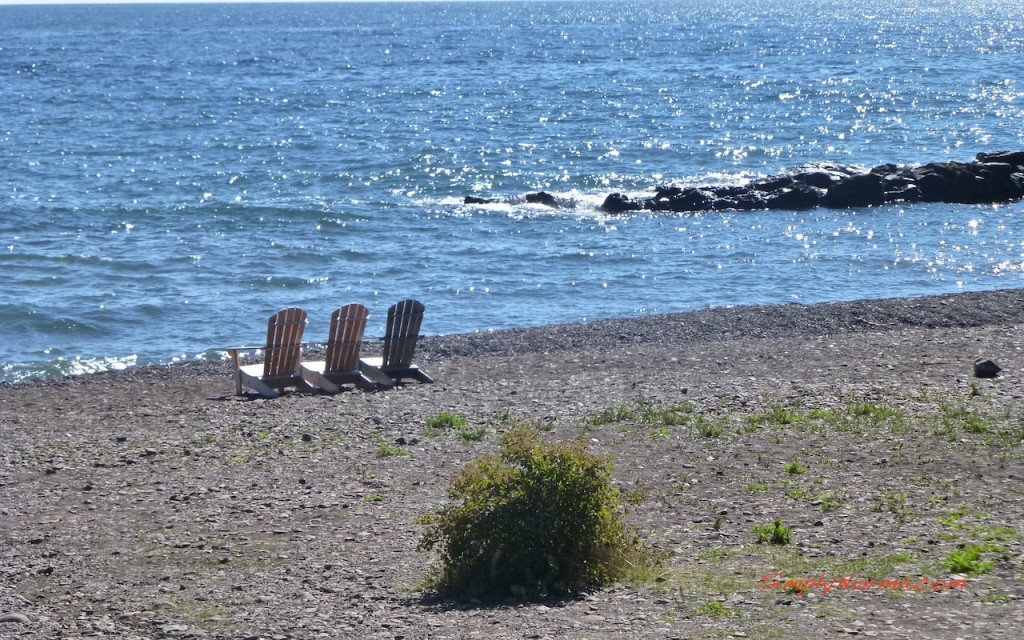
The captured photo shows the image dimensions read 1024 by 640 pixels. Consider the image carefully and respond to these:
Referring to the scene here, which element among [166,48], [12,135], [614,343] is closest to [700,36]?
[166,48]

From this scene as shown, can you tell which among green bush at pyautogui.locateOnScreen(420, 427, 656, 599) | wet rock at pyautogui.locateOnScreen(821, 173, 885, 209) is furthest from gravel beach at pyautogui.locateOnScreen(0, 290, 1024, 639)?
wet rock at pyautogui.locateOnScreen(821, 173, 885, 209)

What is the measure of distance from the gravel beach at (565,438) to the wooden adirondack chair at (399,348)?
1.34 feet

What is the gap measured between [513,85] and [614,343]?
49575 mm

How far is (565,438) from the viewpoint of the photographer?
1023 centimetres

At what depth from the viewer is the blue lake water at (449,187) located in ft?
68.0

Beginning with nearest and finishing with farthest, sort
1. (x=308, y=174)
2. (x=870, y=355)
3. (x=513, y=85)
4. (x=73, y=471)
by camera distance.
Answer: (x=73, y=471), (x=870, y=355), (x=308, y=174), (x=513, y=85)

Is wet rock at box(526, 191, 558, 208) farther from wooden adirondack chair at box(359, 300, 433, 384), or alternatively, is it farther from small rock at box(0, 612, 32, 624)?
small rock at box(0, 612, 32, 624)

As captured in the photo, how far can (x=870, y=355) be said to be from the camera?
43.8 ft

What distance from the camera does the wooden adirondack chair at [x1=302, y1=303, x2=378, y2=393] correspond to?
13.4m

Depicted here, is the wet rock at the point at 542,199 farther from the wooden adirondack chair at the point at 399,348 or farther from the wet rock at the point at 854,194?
the wooden adirondack chair at the point at 399,348

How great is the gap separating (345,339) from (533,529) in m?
7.54

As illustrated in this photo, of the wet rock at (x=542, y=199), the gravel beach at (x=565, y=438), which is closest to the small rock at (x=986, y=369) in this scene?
the gravel beach at (x=565, y=438)

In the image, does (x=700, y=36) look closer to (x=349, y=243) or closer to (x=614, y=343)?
(x=349, y=243)

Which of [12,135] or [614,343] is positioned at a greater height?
[614,343]
